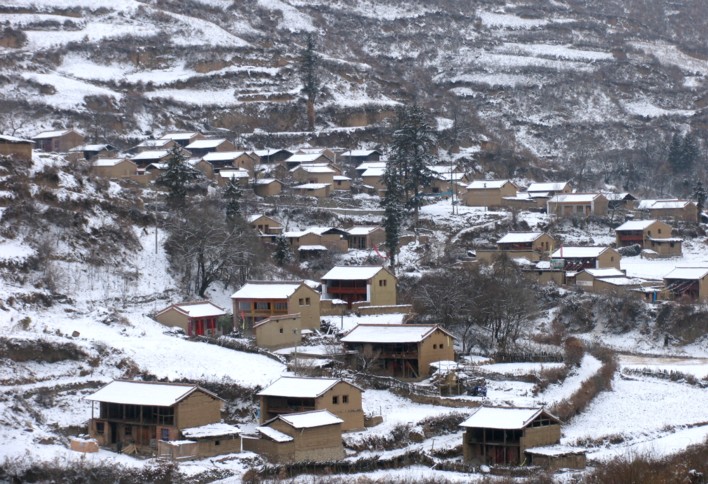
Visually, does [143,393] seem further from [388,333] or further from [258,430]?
[388,333]

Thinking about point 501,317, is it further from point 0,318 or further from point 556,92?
point 556,92

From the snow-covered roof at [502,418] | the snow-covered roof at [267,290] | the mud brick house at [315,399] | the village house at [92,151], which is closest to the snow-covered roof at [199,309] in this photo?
the snow-covered roof at [267,290]

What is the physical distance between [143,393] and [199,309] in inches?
586

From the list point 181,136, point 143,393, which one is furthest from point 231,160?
point 143,393

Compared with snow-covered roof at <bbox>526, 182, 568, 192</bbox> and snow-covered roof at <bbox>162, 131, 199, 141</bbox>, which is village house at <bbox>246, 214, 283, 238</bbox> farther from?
snow-covered roof at <bbox>526, 182, 568, 192</bbox>

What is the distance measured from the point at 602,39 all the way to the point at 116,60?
59586 millimetres

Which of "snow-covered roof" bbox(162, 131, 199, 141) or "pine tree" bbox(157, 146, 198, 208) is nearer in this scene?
"pine tree" bbox(157, 146, 198, 208)

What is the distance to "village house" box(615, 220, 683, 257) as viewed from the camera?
8150 centimetres

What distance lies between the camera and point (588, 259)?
75.6 metres

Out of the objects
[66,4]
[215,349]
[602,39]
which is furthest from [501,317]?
[602,39]

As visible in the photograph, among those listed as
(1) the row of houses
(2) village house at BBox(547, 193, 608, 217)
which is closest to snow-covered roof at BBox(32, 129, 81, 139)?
(2) village house at BBox(547, 193, 608, 217)

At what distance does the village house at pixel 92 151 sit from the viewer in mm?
84688

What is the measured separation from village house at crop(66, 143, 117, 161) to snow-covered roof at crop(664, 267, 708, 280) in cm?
3927

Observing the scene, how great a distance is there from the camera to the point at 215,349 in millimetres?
54531
